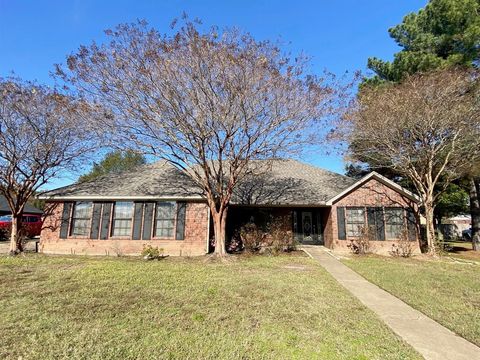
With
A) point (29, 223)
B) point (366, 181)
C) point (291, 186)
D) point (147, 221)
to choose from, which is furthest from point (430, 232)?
point (29, 223)

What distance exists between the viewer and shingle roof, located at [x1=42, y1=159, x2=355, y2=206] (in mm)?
15000

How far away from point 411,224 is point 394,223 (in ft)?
2.81

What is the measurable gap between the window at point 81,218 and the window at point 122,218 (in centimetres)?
139

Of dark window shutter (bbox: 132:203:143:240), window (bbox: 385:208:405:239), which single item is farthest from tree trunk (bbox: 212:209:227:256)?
window (bbox: 385:208:405:239)

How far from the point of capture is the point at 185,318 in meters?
4.93

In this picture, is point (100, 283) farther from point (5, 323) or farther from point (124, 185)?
point (124, 185)

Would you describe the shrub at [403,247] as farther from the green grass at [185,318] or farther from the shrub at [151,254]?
the shrub at [151,254]

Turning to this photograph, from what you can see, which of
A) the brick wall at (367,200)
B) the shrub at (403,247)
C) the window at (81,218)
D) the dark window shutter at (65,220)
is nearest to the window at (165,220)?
the window at (81,218)

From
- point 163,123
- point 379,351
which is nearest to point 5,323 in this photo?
point 379,351

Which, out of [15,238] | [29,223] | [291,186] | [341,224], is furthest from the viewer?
[29,223]

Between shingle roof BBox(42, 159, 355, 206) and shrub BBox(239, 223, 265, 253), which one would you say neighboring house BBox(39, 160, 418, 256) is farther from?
shrub BBox(239, 223, 265, 253)

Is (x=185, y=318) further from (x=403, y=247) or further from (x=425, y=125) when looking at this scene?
(x=425, y=125)

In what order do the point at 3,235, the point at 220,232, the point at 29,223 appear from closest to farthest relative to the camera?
the point at 220,232
the point at 3,235
the point at 29,223

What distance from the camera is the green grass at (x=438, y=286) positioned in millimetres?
5176
